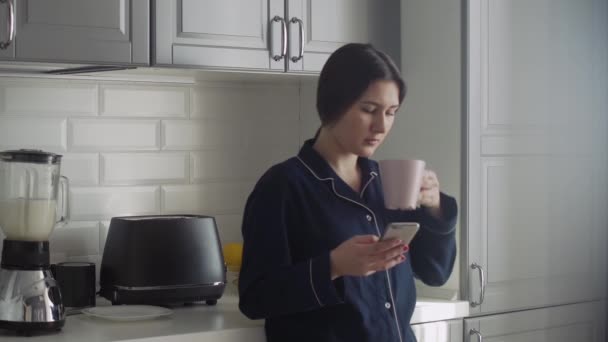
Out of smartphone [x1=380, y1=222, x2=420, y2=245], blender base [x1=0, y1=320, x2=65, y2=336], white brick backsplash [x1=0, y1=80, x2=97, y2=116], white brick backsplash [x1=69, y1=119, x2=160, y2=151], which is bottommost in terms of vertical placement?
blender base [x1=0, y1=320, x2=65, y2=336]

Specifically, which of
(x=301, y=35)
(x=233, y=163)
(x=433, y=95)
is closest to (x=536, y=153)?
(x=433, y=95)

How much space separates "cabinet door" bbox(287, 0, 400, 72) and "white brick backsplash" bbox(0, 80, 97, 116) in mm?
558

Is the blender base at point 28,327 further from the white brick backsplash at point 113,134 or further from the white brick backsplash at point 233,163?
the white brick backsplash at point 233,163

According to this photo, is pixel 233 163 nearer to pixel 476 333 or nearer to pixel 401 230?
pixel 476 333

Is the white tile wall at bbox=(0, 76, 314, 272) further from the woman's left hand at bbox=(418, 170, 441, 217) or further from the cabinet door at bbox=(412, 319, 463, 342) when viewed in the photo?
the woman's left hand at bbox=(418, 170, 441, 217)

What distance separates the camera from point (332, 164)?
238 centimetres

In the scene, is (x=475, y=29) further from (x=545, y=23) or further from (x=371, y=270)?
(x=371, y=270)

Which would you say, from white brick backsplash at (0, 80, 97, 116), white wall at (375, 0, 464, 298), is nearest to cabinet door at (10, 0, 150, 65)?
white brick backsplash at (0, 80, 97, 116)

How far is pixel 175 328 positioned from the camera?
2.38 meters

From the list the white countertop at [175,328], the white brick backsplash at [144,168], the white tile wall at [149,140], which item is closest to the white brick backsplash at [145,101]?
the white tile wall at [149,140]

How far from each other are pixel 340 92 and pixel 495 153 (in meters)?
0.82

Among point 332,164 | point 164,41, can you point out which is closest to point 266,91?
point 164,41

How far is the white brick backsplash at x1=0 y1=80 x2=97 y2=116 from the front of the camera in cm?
273

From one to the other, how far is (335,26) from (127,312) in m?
0.98
